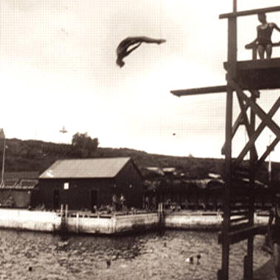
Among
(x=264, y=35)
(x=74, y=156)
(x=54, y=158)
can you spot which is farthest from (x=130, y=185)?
(x=54, y=158)

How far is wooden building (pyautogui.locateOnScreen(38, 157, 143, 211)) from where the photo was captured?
56.3m

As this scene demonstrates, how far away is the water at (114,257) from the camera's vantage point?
28.5m

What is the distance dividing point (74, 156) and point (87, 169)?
183 feet

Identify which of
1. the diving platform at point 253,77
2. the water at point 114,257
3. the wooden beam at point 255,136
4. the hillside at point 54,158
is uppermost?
the hillside at point 54,158

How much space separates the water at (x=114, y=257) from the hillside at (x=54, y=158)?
211 ft

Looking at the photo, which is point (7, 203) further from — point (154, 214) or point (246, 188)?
point (246, 188)

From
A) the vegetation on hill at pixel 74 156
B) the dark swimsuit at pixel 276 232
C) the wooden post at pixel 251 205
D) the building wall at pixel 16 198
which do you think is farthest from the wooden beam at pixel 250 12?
the vegetation on hill at pixel 74 156

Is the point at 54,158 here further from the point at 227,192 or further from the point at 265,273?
the point at 227,192

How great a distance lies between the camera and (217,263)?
32594 millimetres

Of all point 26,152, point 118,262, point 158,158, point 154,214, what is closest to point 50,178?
point 154,214

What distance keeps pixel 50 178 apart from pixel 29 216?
10.0m

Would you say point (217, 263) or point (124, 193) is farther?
point (124, 193)

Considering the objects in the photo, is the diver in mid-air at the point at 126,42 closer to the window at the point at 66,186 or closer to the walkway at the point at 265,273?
the walkway at the point at 265,273

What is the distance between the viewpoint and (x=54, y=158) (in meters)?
119
